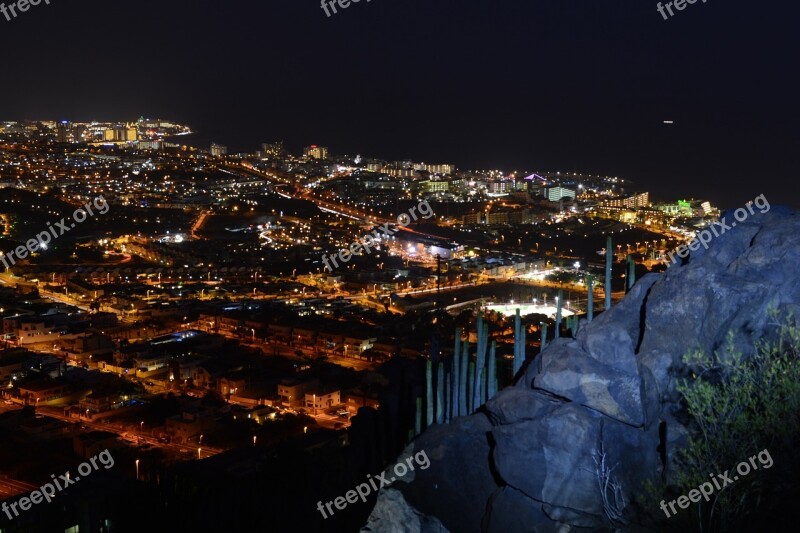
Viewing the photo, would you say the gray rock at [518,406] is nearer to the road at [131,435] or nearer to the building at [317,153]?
the road at [131,435]

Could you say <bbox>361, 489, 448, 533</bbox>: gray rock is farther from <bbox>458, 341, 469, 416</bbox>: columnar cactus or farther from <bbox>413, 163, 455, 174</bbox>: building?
<bbox>413, 163, 455, 174</bbox>: building

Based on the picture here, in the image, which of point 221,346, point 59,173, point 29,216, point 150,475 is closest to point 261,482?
point 150,475

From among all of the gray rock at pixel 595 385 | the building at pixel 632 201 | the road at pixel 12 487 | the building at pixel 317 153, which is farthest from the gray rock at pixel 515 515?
the building at pixel 317 153

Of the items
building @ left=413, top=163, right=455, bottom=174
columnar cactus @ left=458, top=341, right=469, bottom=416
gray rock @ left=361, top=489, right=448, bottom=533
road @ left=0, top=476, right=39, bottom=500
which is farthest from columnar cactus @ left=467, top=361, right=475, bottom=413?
building @ left=413, top=163, right=455, bottom=174

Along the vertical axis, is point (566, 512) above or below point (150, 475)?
above

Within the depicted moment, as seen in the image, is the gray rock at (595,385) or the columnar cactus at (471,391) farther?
the columnar cactus at (471,391)

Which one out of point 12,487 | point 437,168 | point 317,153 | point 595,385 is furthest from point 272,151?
point 595,385

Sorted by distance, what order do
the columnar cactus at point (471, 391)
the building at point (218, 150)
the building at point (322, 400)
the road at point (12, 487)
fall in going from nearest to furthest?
1. the columnar cactus at point (471, 391)
2. the road at point (12, 487)
3. the building at point (322, 400)
4. the building at point (218, 150)

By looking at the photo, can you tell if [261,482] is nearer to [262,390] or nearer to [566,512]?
[566,512]
